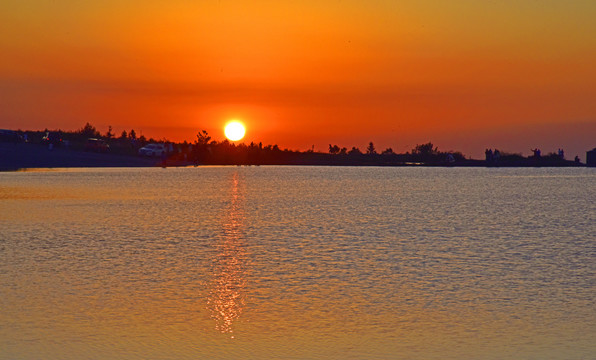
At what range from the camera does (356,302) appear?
521 inches

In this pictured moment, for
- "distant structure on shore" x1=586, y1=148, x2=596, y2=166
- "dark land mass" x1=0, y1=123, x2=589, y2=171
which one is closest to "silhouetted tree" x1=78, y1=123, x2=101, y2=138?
"dark land mass" x1=0, y1=123, x2=589, y2=171

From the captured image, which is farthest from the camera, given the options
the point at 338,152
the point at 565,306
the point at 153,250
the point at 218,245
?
the point at 338,152

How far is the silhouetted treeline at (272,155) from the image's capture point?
123m

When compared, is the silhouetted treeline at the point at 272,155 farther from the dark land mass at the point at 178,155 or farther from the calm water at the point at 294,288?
the calm water at the point at 294,288

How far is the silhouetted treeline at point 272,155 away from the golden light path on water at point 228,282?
90.9 meters

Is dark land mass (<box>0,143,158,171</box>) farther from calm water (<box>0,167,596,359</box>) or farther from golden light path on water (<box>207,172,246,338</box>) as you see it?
golden light path on water (<box>207,172,246,338</box>)

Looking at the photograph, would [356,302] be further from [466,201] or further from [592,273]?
[466,201]

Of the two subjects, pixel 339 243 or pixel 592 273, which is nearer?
pixel 592 273

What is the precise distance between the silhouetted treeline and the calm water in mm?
88527

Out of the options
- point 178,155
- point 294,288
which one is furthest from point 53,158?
point 294,288

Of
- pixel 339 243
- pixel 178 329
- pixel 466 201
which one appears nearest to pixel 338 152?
pixel 466 201

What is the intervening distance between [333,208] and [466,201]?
989 cm

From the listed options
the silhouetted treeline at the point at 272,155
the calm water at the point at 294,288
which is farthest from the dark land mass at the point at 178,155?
the calm water at the point at 294,288

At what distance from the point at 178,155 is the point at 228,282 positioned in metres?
107
